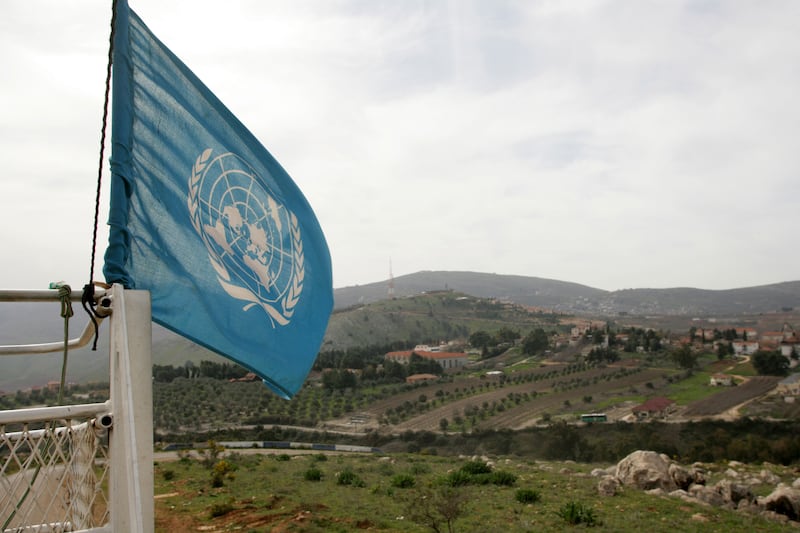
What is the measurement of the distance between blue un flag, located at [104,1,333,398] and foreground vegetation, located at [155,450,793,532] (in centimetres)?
696

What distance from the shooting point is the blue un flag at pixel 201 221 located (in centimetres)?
304

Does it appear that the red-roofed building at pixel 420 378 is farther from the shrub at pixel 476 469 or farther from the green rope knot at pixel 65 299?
the green rope knot at pixel 65 299

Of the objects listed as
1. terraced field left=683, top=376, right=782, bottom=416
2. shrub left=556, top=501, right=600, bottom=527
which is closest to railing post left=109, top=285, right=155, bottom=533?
shrub left=556, top=501, right=600, bottom=527

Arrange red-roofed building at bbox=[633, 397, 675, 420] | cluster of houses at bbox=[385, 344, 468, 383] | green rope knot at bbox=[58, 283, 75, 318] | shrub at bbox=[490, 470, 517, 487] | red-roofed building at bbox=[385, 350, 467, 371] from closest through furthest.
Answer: green rope knot at bbox=[58, 283, 75, 318]
shrub at bbox=[490, 470, 517, 487]
red-roofed building at bbox=[633, 397, 675, 420]
cluster of houses at bbox=[385, 344, 468, 383]
red-roofed building at bbox=[385, 350, 467, 371]

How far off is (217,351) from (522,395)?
186 ft

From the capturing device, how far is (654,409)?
47.6m

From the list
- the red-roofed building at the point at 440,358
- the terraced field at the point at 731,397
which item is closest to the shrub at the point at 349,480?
the terraced field at the point at 731,397

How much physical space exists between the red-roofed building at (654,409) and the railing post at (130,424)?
48098 millimetres

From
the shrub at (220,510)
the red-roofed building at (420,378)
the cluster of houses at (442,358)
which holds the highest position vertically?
the shrub at (220,510)

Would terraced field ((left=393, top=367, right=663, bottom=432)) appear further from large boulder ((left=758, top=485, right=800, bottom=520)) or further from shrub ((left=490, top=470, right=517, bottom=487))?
large boulder ((left=758, top=485, right=800, bottom=520))

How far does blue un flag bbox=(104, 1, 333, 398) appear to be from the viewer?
3039 millimetres

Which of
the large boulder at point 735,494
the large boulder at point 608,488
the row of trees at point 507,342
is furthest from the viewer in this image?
the row of trees at point 507,342

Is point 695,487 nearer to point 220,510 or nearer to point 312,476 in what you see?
point 312,476

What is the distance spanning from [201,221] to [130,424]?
4.96ft
